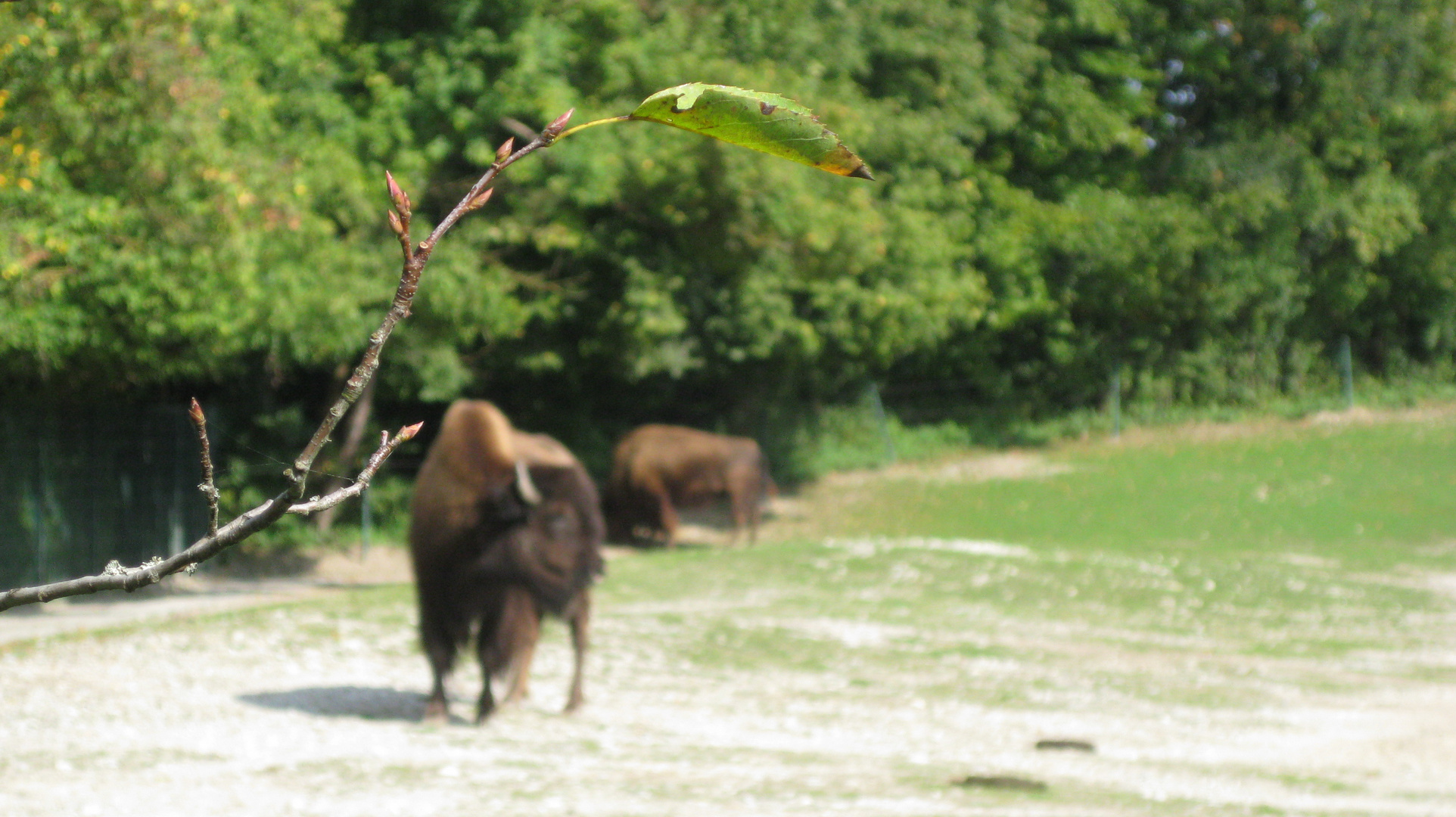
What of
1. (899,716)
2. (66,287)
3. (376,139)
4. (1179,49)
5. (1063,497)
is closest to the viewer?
(899,716)

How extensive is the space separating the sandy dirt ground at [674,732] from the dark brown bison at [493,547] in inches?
20.5

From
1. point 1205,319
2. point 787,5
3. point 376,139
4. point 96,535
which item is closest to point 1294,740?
point 96,535

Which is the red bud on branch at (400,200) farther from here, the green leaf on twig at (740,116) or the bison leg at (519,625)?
the bison leg at (519,625)

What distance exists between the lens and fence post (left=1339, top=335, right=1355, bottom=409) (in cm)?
3081

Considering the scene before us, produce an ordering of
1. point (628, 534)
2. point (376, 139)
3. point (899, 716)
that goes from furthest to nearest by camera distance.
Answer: point (628, 534) < point (376, 139) < point (899, 716)

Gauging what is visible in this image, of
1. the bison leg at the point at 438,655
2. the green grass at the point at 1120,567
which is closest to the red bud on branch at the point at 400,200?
the bison leg at the point at 438,655

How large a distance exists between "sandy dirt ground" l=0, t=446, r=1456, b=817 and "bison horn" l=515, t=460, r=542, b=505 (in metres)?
1.32

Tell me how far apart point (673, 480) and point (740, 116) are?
18.7 m

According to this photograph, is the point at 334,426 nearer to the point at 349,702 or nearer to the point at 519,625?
the point at 519,625

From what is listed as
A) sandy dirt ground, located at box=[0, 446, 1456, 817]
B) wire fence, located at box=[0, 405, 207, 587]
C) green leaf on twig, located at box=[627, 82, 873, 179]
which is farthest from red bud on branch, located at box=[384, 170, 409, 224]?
wire fence, located at box=[0, 405, 207, 587]

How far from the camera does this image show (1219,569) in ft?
57.9

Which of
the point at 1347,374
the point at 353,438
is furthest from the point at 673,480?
the point at 1347,374

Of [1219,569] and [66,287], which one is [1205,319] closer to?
[1219,569]

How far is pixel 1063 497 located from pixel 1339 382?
10188mm
